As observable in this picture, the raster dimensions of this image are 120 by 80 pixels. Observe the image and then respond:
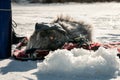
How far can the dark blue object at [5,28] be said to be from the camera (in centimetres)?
577

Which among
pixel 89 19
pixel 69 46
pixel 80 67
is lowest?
pixel 89 19

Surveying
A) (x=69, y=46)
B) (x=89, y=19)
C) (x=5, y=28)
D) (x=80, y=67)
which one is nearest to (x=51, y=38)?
(x=69, y=46)

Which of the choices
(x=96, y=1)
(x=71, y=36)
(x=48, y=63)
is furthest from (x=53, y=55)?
(x=96, y=1)

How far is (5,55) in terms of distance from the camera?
6.04 meters

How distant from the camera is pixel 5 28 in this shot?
5926 millimetres

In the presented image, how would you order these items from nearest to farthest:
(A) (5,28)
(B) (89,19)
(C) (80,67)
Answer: (C) (80,67) < (A) (5,28) < (B) (89,19)

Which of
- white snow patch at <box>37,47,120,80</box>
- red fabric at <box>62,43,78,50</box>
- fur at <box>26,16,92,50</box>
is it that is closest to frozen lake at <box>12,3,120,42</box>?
fur at <box>26,16,92,50</box>

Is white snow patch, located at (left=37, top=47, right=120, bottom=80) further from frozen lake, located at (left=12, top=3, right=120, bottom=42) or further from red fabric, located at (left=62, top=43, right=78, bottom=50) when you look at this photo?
frozen lake, located at (left=12, top=3, right=120, bottom=42)

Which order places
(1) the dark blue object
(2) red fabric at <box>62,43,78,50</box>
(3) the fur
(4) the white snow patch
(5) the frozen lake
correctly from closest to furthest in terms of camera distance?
(4) the white snow patch → (1) the dark blue object → (2) red fabric at <box>62,43,78,50</box> → (3) the fur → (5) the frozen lake

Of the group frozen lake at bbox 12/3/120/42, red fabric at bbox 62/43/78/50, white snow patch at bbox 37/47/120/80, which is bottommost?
frozen lake at bbox 12/3/120/42

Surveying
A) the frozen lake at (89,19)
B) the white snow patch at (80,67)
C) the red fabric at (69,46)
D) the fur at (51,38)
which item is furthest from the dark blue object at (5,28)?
the frozen lake at (89,19)

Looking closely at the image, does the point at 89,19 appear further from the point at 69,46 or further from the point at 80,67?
the point at 80,67

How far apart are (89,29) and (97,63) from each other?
8.52 feet

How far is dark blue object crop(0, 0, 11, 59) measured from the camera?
5767 mm
